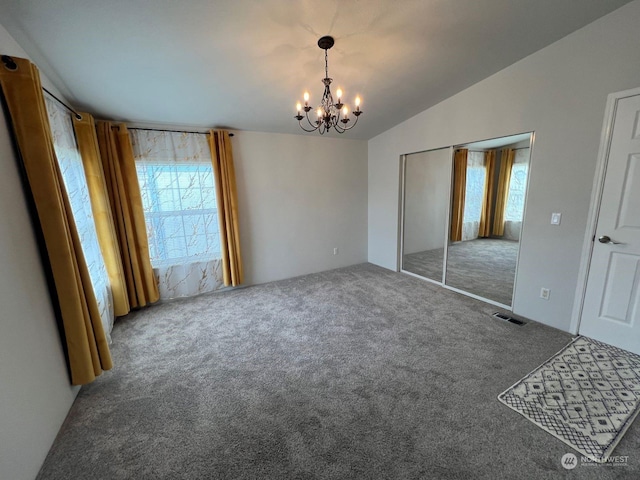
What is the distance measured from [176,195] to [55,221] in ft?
5.90

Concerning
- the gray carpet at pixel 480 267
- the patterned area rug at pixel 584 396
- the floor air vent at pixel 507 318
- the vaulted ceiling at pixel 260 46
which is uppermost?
the vaulted ceiling at pixel 260 46

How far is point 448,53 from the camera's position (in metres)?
2.38

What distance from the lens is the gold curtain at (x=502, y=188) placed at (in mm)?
3412

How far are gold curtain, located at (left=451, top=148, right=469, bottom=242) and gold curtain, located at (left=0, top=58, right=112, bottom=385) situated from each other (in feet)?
12.9

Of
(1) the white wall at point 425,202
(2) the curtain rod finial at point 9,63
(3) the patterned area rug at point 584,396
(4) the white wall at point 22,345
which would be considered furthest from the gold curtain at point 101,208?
(1) the white wall at point 425,202

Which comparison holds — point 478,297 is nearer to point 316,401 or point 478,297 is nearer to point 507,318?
point 507,318

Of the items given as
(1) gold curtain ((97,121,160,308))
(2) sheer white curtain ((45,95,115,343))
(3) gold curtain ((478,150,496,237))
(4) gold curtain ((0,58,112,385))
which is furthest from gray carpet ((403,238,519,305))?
(2) sheer white curtain ((45,95,115,343))

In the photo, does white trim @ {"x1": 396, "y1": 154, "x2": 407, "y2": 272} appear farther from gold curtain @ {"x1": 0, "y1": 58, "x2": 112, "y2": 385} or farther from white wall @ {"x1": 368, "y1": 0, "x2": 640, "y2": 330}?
gold curtain @ {"x1": 0, "y1": 58, "x2": 112, "y2": 385}

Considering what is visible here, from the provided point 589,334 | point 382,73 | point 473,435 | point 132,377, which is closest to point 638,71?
point 382,73

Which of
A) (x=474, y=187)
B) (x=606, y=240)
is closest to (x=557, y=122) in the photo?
(x=606, y=240)

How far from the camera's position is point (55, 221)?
5.29 ft

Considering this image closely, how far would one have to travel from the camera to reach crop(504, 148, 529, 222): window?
10.2 ft

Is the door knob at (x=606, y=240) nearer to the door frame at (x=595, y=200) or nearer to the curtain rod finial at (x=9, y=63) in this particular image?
the door frame at (x=595, y=200)

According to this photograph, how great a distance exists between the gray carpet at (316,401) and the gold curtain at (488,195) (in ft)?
5.03
